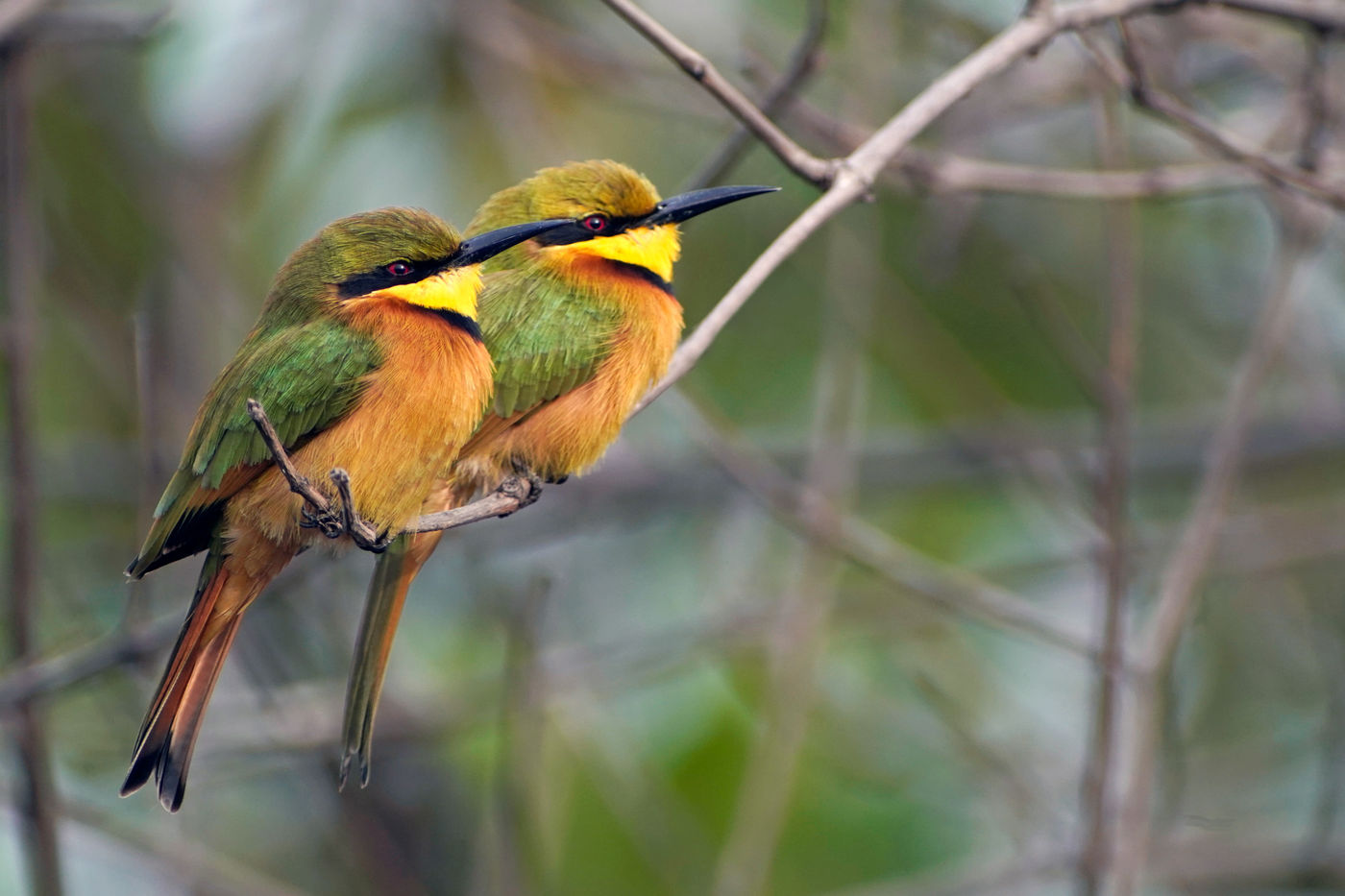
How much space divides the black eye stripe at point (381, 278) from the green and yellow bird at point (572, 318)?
0.38m

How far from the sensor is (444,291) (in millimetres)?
2385

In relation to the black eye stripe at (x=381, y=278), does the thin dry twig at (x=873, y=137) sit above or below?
above

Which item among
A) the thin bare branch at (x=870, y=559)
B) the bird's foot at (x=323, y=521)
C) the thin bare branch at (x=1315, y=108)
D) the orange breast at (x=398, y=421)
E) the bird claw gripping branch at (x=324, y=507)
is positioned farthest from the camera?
the thin bare branch at (x=870, y=559)

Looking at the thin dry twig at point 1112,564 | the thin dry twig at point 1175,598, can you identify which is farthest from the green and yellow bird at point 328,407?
the thin dry twig at point 1175,598

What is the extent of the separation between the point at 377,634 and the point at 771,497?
1179 millimetres

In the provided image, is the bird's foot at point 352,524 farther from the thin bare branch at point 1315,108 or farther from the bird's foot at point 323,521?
the thin bare branch at point 1315,108

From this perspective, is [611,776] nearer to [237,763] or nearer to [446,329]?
[237,763]

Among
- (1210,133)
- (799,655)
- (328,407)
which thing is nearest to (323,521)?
(328,407)

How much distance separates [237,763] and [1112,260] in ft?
8.79

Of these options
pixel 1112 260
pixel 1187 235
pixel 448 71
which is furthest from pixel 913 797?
pixel 448 71

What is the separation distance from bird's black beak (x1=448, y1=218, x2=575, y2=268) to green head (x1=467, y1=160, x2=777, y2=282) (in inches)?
12.2

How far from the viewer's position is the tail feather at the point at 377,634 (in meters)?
2.31

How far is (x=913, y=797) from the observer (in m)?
4.20

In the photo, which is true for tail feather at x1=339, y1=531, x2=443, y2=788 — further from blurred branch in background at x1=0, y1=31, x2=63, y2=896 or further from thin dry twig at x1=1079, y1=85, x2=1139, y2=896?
thin dry twig at x1=1079, y1=85, x2=1139, y2=896
